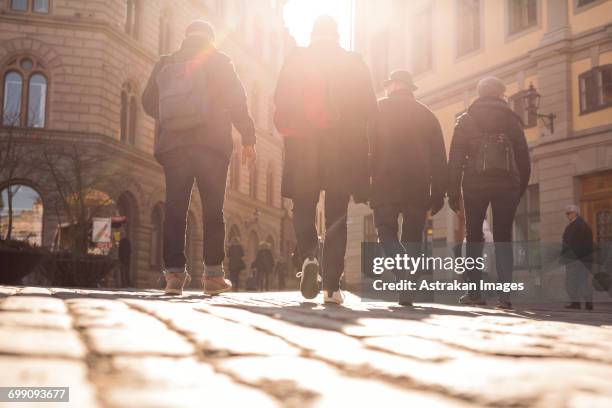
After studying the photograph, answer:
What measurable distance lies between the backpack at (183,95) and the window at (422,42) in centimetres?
1857

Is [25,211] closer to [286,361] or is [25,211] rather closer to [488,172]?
[488,172]

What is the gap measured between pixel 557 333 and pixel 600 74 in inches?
634

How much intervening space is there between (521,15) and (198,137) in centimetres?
1636

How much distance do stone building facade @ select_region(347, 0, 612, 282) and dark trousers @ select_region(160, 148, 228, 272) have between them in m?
13.0

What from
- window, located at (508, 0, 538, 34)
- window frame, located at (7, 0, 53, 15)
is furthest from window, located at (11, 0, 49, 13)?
window, located at (508, 0, 538, 34)

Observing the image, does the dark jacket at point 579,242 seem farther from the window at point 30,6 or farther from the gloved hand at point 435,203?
the window at point 30,6

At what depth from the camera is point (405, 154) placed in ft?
20.7

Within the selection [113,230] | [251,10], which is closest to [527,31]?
[113,230]

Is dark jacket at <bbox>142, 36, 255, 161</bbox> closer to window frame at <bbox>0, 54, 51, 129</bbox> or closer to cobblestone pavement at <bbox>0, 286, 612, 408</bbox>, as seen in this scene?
cobblestone pavement at <bbox>0, 286, 612, 408</bbox>

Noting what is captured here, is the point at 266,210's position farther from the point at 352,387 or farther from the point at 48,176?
the point at 352,387

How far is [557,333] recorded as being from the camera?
328 centimetres

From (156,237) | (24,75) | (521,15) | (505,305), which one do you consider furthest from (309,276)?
(156,237)

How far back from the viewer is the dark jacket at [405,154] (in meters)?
6.24

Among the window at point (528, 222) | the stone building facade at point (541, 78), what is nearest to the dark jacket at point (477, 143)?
the stone building facade at point (541, 78)
